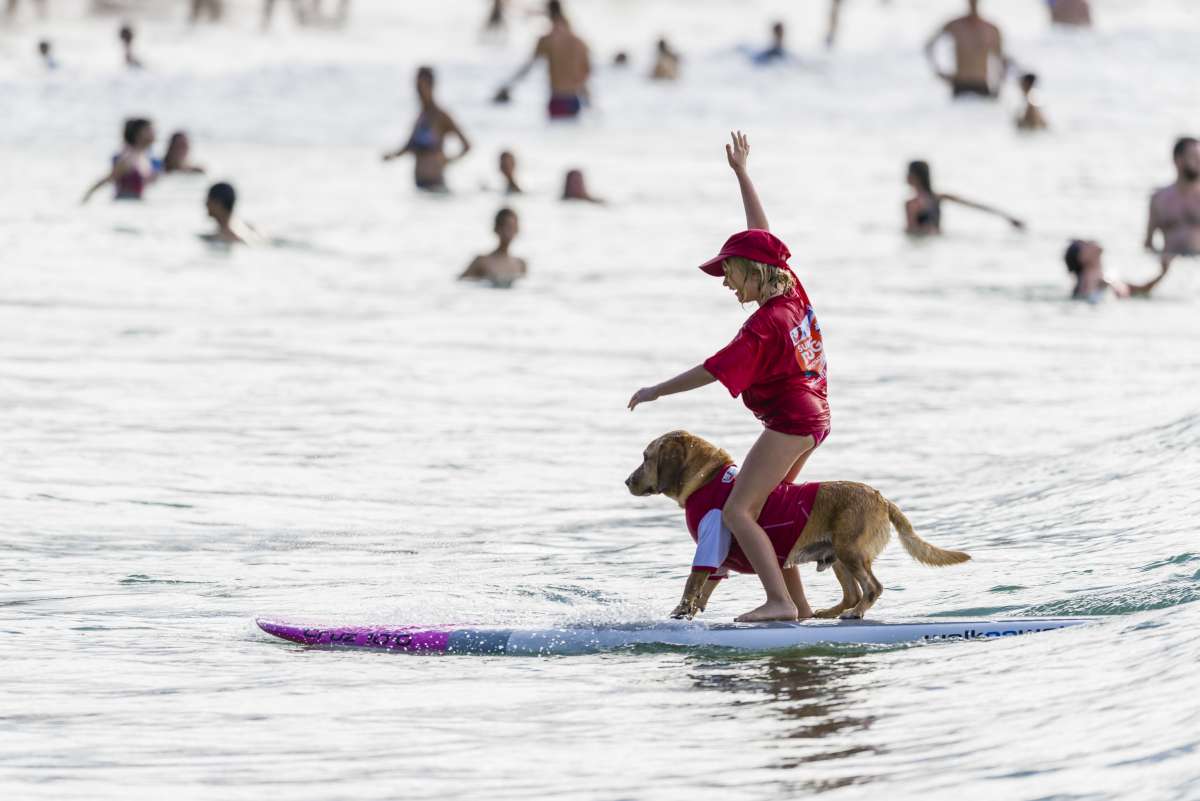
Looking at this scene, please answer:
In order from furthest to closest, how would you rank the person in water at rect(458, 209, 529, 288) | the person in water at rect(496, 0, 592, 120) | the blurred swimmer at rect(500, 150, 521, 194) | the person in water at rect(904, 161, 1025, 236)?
the person in water at rect(496, 0, 592, 120), the blurred swimmer at rect(500, 150, 521, 194), the person in water at rect(904, 161, 1025, 236), the person in water at rect(458, 209, 529, 288)

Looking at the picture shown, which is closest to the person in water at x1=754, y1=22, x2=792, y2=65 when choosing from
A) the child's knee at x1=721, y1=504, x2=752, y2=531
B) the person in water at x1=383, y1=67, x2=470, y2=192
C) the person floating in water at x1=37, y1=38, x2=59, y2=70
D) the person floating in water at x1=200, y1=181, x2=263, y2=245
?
the person floating in water at x1=37, y1=38, x2=59, y2=70

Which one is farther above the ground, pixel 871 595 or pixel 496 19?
pixel 496 19

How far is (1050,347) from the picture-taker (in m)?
13.8

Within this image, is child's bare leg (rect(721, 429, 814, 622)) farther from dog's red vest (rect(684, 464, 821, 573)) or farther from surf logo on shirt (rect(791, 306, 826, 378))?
surf logo on shirt (rect(791, 306, 826, 378))

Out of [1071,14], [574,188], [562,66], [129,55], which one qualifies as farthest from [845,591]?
[1071,14]

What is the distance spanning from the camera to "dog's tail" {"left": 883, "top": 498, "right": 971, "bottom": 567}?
621 cm

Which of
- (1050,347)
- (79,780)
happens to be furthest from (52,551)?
(1050,347)

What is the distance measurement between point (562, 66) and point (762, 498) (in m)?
20.7

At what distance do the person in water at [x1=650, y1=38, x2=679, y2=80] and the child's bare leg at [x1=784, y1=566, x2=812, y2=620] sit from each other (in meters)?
28.8

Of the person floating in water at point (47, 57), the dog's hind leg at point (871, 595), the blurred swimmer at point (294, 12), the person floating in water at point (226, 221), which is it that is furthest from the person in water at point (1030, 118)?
the dog's hind leg at point (871, 595)

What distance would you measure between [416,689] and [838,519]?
1.45m

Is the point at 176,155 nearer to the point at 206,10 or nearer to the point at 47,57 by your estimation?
the point at 47,57

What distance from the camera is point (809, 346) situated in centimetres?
599

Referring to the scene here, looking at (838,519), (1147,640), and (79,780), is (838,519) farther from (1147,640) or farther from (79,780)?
(79,780)
